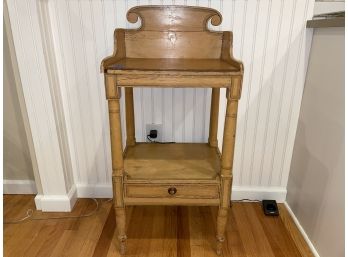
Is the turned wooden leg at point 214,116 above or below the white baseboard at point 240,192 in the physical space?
above

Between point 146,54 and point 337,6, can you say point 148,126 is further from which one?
point 337,6

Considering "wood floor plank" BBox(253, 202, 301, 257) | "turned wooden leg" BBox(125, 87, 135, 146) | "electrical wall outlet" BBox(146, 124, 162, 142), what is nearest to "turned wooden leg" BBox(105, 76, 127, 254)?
"turned wooden leg" BBox(125, 87, 135, 146)

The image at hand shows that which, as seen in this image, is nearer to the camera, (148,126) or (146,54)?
(146,54)

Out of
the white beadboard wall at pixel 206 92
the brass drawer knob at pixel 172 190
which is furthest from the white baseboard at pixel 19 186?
the brass drawer knob at pixel 172 190

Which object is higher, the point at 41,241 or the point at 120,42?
the point at 120,42

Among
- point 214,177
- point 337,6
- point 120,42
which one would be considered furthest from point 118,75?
point 337,6

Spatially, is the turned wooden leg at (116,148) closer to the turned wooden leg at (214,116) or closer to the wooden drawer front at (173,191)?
the wooden drawer front at (173,191)

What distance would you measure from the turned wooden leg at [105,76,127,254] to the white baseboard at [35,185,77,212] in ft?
1.59

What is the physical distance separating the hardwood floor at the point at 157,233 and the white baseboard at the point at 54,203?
0.03 metres

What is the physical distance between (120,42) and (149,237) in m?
0.95

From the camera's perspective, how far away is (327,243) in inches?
46.5

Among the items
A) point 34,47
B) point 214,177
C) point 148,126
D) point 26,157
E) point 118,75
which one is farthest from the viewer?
point 26,157

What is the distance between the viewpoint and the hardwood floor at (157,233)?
131 cm

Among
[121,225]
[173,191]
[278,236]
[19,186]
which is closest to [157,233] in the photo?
[121,225]
